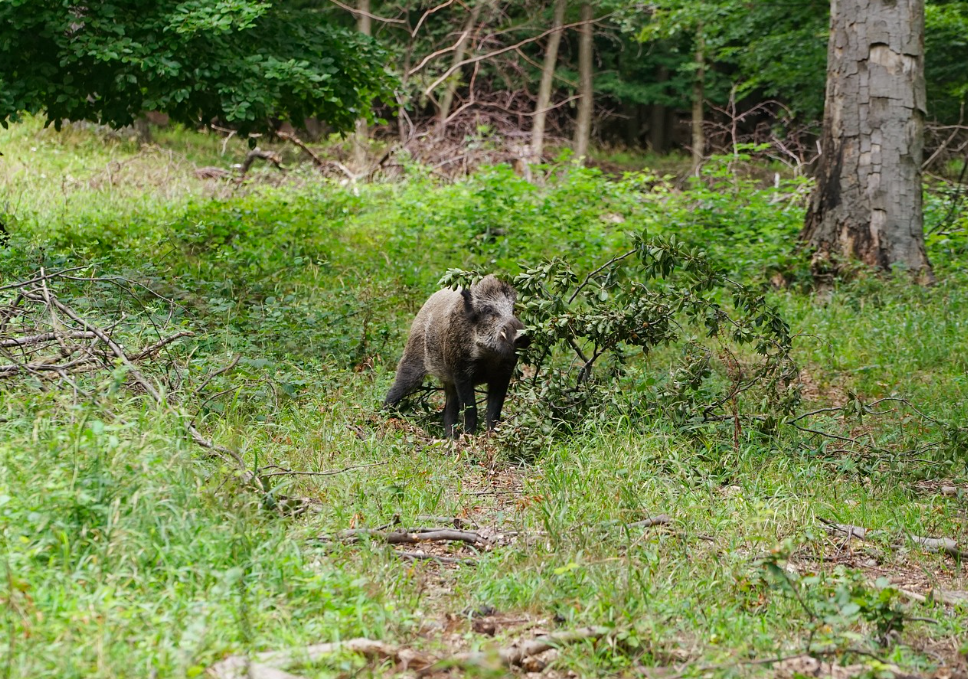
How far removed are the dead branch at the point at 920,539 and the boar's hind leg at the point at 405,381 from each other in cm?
345

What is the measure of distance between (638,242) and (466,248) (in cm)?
535

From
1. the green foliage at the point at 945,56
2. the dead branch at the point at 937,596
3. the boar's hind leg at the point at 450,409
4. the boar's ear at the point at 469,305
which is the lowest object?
the dead branch at the point at 937,596

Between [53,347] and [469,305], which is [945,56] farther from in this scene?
[53,347]

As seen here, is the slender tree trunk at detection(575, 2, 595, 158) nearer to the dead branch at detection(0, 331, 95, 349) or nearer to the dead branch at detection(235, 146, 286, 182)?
the dead branch at detection(235, 146, 286, 182)

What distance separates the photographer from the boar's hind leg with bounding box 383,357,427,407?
7539 mm

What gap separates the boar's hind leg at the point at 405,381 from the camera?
754 cm

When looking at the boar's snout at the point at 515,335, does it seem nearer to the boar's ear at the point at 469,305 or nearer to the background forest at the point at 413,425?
the background forest at the point at 413,425

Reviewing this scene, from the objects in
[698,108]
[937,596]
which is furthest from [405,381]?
[698,108]

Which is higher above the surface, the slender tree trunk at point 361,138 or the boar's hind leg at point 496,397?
the slender tree trunk at point 361,138

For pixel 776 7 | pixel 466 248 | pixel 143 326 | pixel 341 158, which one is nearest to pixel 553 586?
pixel 143 326

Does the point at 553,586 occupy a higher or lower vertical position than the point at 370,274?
lower

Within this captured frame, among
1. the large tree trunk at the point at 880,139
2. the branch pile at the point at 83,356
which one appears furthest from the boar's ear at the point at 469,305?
the large tree trunk at the point at 880,139

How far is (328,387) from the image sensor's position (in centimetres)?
752

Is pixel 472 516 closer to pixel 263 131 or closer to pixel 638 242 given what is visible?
pixel 638 242
